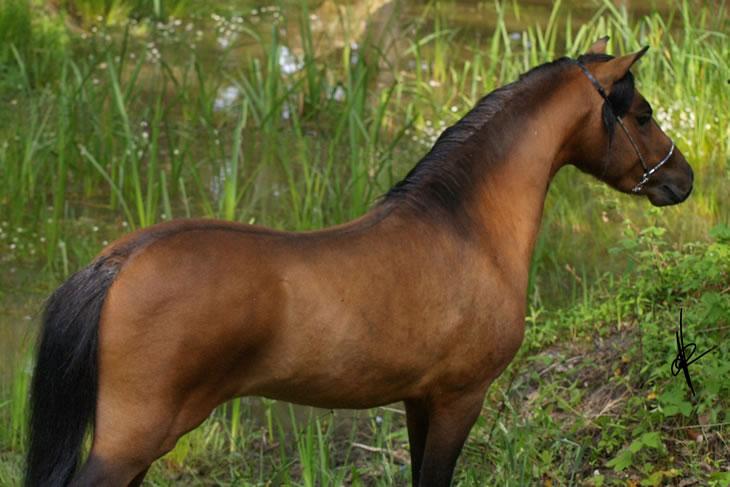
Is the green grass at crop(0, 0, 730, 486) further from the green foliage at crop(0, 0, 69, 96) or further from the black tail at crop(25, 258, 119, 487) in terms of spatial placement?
the black tail at crop(25, 258, 119, 487)

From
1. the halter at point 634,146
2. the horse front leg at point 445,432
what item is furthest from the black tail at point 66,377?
the halter at point 634,146

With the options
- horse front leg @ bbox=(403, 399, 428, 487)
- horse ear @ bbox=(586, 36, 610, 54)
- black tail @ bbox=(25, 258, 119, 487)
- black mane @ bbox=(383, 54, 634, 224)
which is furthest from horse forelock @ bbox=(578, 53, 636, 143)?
black tail @ bbox=(25, 258, 119, 487)

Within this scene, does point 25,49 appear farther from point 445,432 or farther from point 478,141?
point 445,432

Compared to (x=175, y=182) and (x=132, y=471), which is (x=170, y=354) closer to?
(x=132, y=471)

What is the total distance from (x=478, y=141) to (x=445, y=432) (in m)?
0.85

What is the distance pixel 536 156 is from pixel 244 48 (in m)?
5.73

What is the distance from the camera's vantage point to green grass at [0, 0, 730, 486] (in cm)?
377

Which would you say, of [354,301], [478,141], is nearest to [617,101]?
[478,141]

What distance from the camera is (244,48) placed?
8.62 m

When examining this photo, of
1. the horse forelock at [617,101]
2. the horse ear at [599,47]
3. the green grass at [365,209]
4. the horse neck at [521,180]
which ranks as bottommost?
the green grass at [365,209]

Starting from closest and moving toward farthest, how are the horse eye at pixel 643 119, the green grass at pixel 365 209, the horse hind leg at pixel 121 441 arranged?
the horse hind leg at pixel 121 441, the horse eye at pixel 643 119, the green grass at pixel 365 209

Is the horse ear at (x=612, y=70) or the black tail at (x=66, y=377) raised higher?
the horse ear at (x=612, y=70)

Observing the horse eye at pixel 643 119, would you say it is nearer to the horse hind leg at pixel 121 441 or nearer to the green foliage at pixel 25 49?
the horse hind leg at pixel 121 441

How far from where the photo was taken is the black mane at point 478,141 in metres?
3.09
